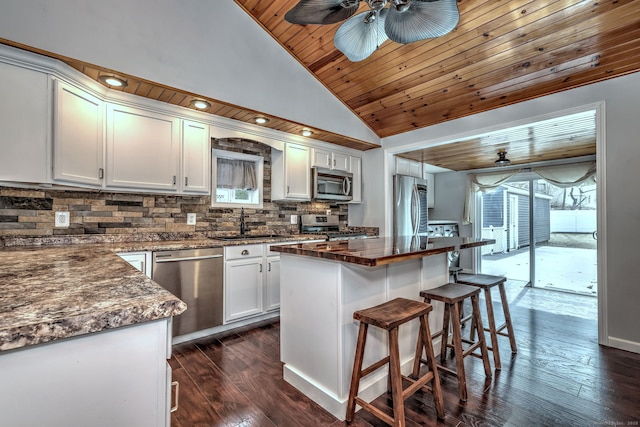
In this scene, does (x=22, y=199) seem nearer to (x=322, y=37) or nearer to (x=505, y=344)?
(x=322, y=37)

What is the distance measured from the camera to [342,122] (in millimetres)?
3889

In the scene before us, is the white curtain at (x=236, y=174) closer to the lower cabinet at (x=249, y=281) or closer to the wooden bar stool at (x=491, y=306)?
the lower cabinet at (x=249, y=281)

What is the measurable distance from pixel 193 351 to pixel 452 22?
3.09m

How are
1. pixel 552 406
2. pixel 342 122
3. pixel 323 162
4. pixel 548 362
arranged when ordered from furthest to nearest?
pixel 323 162, pixel 342 122, pixel 548 362, pixel 552 406

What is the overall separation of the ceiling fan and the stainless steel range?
8.33 ft

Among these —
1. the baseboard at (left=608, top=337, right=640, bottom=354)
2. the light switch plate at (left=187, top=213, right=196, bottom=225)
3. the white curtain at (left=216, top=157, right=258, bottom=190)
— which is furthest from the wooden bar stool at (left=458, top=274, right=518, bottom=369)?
the light switch plate at (left=187, top=213, right=196, bottom=225)

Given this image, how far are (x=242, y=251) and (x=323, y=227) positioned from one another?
66.9 inches

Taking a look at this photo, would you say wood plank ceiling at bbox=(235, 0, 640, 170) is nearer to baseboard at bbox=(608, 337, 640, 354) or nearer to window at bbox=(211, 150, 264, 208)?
window at bbox=(211, 150, 264, 208)

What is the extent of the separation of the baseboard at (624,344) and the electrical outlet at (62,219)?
4.96 meters

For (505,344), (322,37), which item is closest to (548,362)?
(505,344)

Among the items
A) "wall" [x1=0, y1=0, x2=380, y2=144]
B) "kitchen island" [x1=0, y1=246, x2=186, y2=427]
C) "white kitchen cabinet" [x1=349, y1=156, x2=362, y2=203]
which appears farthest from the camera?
"white kitchen cabinet" [x1=349, y1=156, x2=362, y2=203]

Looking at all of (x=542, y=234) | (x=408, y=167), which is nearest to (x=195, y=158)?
(x=408, y=167)

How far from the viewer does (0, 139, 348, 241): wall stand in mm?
2350

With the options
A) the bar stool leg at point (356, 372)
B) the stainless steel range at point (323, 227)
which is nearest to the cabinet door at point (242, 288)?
the stainless steel range at point (323, 227)
